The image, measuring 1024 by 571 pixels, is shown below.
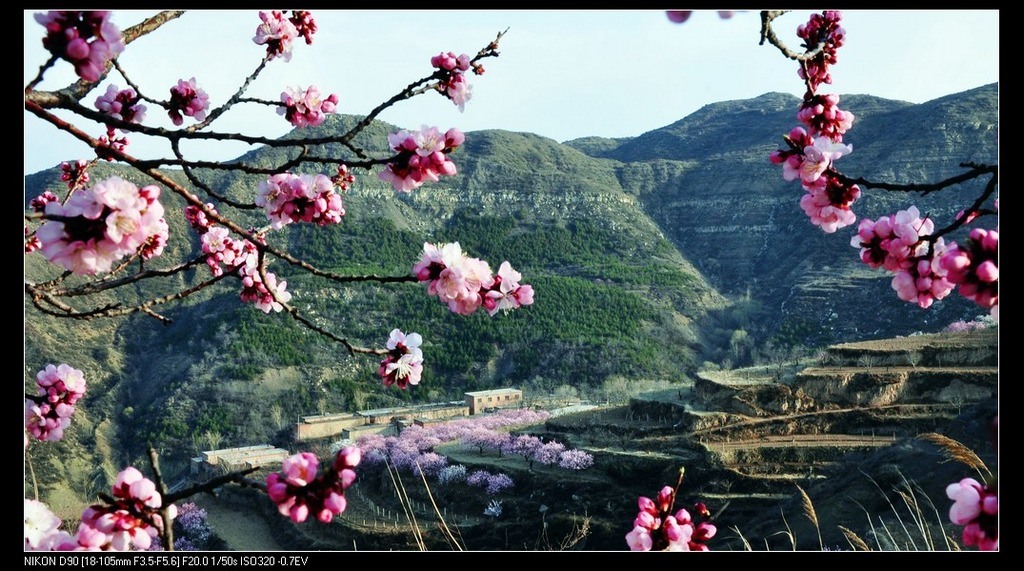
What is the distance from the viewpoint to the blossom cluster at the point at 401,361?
7.36 feet

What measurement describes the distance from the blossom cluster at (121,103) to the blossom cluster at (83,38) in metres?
1.16

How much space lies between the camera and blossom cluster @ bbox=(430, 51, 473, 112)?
7.62 ft

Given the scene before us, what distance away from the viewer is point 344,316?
119 ft

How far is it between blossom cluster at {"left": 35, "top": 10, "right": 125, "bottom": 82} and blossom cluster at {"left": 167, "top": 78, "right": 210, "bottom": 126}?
1176mm

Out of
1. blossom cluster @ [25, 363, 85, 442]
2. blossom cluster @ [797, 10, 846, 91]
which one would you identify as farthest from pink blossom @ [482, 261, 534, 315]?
blossom cluster @ [25, 363, 85, 442]

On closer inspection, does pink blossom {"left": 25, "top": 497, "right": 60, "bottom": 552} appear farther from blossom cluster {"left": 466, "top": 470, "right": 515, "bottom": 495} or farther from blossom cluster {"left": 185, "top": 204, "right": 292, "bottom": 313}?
blossom cluster {"left": 466, "top": 470, "right": 515, "bottom": 495}

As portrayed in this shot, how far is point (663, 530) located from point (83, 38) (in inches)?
64.7

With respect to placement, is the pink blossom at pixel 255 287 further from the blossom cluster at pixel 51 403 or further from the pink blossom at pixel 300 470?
the pink blossom at pixel 300 470

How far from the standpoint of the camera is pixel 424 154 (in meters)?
1.87

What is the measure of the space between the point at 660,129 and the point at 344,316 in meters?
48.6

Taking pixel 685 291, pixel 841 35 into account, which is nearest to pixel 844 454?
pixel 841 35

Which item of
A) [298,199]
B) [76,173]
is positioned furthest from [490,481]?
[298,199]

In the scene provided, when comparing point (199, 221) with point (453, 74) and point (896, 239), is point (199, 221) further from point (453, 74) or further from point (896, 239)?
point (896, 239)
